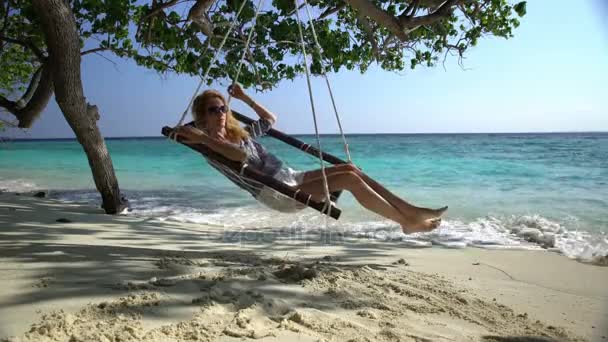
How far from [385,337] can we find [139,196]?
22.1 ft

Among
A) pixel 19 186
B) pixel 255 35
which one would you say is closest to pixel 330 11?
pixel 255 35

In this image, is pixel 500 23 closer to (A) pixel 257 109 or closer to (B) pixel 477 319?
(A) pixel 257 109

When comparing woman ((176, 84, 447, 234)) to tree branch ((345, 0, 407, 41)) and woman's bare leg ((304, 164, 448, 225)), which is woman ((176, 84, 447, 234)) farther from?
tree branch ((345, 0, 407, 41))

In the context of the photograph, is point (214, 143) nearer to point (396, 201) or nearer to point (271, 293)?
point (271, 293)

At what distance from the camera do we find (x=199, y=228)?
14.5 feet

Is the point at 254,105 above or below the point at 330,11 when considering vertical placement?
below

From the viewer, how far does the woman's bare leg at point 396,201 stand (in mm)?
2672

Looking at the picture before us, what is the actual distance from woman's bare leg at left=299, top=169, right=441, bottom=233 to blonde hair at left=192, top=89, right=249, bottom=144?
0.72m

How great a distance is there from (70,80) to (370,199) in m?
2.90

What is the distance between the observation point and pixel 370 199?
8.86 ft

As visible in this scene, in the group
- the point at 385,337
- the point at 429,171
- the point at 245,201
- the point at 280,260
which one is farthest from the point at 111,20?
the point at 429,171

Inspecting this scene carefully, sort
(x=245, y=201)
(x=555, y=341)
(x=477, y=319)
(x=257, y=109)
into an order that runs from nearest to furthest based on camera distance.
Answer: (x=555, y=341), (x=477, y=319), (x=257, y=109), (x=245, y=201)

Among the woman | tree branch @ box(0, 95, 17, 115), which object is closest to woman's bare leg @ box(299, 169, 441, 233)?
the woman

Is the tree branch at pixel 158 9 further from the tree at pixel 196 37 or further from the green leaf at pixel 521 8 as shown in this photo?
the green leaf at pixel 521 8
